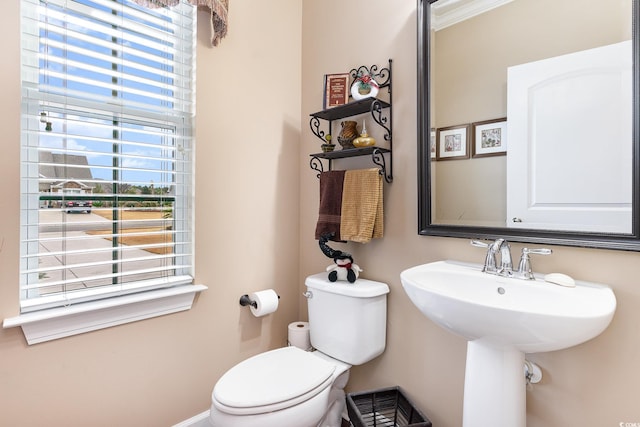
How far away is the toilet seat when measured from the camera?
3.52 ft

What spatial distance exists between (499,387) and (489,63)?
1156mm

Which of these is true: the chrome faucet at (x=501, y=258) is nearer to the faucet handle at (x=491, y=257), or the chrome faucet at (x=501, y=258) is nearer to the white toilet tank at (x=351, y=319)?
the faucet handle at (x=491, y=257)

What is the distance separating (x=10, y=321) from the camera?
106 cm

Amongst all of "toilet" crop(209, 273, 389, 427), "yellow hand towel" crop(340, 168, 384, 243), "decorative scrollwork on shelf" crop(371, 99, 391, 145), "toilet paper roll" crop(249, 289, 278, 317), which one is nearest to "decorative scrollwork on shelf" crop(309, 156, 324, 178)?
"yellow hand towel" crop(340, 168, 384, 243)

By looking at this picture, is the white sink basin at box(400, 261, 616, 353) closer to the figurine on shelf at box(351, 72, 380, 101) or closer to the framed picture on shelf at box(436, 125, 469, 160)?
the framed picture on shelf at box(436, 125, 469, 160)

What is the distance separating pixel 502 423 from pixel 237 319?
1.23m

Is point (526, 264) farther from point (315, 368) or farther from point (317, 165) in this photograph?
point (317, 165)

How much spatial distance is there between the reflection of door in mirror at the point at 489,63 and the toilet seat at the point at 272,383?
2.66 ft

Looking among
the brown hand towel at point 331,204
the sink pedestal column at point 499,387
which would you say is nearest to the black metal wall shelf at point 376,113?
the brown hand towel at point 331,204

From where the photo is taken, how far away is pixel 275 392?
44.2 inches

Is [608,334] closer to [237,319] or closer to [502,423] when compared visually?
[502,423]

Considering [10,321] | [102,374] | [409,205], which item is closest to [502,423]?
[409,205]

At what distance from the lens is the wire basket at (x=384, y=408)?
134 centimetres

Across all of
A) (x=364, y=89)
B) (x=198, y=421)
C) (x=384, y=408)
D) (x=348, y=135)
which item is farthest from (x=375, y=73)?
(x=198, y=421)
